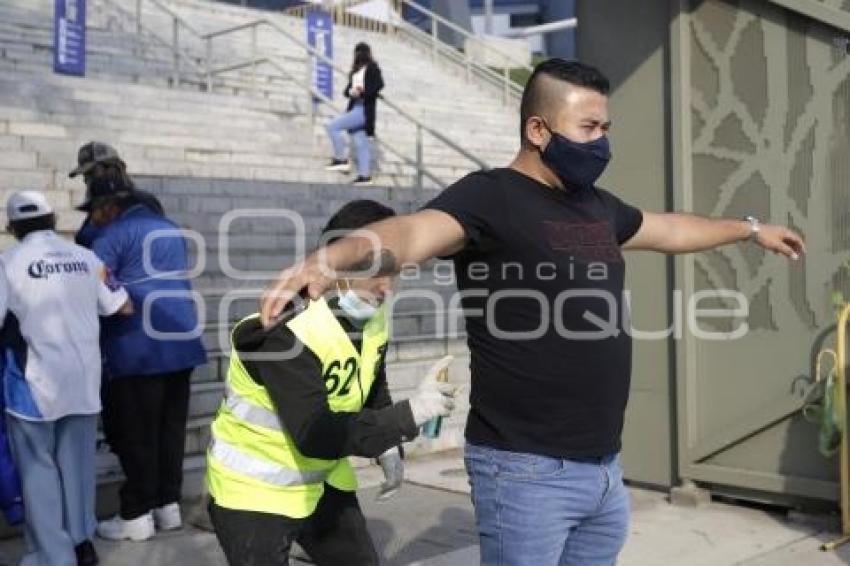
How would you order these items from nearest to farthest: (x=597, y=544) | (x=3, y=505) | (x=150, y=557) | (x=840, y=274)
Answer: (x=597, y=544)
(x=3, y=505)
(x=150, y=557)
(x=840, y=274)

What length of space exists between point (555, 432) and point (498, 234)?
51cm

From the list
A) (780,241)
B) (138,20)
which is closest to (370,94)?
(138,20)

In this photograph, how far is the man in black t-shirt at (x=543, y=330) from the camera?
8.22 ft

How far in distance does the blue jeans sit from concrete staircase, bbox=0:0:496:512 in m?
3.25

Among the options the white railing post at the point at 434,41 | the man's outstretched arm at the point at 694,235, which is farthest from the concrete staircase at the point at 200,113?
the man's outstretched arm at the point at 694,235

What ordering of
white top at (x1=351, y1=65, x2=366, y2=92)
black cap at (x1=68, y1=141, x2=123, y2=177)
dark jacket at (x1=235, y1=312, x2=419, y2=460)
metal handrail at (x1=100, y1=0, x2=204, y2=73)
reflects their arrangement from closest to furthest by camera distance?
dark jacket at (x1=235, y1=312, x2=419, y2=460) < black cap at (x1=68, y1=141, x2=123, y2=177) < white top at (x1=351, y1=65, x2=366, y2=92) < metal handrail at (x1=100, y1=0, x2=204, y2=73)

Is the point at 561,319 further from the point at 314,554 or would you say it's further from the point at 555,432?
the point at 314,554

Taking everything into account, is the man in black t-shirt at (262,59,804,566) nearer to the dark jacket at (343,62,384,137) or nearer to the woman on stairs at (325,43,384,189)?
the woman on stairs at (325,43,384,189)

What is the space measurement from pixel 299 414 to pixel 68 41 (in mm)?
10668

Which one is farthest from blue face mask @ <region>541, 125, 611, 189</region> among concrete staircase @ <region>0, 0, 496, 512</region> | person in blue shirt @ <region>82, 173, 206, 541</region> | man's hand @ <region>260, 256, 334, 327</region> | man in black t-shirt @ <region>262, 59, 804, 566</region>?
concrete staircase @ <region>0, 0, 496, 512</region>

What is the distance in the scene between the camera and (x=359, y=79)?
11484 millimetres

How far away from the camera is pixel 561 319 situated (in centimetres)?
256

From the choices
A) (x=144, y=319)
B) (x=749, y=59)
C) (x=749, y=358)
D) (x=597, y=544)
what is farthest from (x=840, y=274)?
(x=144, y=319)

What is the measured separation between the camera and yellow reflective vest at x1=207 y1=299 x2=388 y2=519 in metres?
2.77
